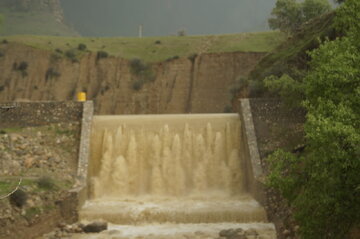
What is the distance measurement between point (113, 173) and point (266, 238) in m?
8.00

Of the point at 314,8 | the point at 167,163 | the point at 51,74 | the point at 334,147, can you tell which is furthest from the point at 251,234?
the point at 51,74

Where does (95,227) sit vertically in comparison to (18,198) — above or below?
below

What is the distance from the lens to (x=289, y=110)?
68.8ft

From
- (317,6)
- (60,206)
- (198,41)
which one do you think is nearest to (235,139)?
(60,206)

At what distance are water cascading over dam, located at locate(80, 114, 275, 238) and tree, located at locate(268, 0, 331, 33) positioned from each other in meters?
19.2

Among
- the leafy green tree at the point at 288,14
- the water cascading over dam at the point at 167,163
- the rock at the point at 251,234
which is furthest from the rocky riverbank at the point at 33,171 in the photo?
the leafy green tree at the point at 288,14

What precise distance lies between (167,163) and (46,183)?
18.9 ft

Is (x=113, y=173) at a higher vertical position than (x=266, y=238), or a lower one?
higher

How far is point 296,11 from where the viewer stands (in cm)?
3856

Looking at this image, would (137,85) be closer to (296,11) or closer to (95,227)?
(296,11)

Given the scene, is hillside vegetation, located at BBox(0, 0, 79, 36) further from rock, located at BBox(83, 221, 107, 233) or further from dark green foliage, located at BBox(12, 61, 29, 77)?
rock, located at BBox(83, 221, 107, 233)

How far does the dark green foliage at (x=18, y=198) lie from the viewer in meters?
15.0

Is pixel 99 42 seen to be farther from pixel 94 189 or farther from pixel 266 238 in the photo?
pixel 266 238

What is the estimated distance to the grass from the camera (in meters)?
43.8
